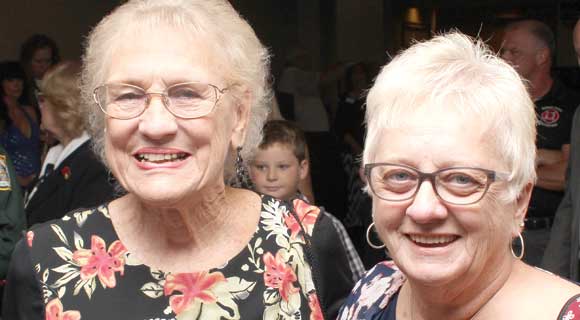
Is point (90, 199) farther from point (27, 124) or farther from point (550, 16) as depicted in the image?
point (550, 16)

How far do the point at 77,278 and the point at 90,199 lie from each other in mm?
1758

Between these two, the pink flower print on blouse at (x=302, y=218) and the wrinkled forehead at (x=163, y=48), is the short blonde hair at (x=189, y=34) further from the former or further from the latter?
the pink flower print on blouse at (x=302, y=218)

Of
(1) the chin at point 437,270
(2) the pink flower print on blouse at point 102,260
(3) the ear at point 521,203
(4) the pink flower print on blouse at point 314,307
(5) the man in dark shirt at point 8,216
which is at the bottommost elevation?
(5) the man in dark shirt at point 8,216

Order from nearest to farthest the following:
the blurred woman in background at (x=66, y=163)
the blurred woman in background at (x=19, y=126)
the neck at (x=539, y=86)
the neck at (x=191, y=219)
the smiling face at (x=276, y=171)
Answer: the neck at (x=191, y=219) < the blurred woman in background at (x=66, y=163) < the smiling face at (x=276, y=171) < the neck at (x=539, y=86) < the blurred woman in background at (x=19, y=126)

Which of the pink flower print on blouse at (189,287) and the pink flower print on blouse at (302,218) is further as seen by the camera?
the pink flower print on blouse at (302,218)

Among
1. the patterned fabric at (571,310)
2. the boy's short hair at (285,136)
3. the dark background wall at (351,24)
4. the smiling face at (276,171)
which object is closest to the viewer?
the patterned fabric at (571,310)

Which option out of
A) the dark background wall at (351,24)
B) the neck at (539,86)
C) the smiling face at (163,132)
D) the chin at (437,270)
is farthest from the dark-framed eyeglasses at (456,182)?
the dark background wall at (351,24)

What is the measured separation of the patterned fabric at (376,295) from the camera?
2303 millimetres

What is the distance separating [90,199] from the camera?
4.19 metres

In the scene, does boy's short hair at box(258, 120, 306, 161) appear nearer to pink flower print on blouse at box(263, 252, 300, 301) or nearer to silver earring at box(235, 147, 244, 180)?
silver earring at box(235, 147, 244, 180)

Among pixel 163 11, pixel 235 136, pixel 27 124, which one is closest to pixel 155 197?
pixel 235 136

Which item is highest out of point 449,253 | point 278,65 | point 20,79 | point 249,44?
point 249,44

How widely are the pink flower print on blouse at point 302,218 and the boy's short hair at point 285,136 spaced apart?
2.13 m

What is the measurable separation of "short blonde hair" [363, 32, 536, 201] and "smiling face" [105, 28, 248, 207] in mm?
470
